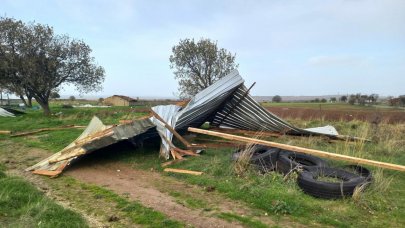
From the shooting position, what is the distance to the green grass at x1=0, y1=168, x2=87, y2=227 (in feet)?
14.8

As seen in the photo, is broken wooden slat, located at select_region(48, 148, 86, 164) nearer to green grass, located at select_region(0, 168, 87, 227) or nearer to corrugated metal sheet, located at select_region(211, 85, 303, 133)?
green grass, located at select_region(0, 168, 87, 227)

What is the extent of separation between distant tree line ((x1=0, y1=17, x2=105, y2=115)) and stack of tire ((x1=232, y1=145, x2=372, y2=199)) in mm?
19725

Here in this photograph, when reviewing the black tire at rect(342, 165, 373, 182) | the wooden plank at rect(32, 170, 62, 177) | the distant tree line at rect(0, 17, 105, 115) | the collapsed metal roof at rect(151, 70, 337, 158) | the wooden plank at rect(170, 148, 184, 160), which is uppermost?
the distant tree line at rect(0, 17, 105, 115)

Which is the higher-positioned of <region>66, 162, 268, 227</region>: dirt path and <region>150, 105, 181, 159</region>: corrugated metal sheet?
<region>150, 105, 181, 159</region>: corrugated metal sheet

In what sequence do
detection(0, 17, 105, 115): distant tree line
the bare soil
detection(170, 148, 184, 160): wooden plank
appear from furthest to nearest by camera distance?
detection(0, 17, 105, 115): distant tree line, detection(170, 148, 184, 160): wooden plank, the bare soil

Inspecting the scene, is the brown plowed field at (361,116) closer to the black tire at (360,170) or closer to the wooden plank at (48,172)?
the black tire at (360,170)

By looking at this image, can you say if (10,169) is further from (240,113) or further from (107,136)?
(240,113)

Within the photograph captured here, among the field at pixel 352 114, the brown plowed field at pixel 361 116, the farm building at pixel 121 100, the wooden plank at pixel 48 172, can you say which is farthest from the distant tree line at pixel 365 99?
the wooden plank at pixel 48 172

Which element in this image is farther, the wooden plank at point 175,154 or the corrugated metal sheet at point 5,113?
the corrugated metal sheet at point 5,113

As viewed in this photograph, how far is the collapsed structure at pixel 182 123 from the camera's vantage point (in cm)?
817

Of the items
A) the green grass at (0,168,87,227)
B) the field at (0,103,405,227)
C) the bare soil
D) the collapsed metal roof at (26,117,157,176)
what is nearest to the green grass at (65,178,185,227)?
the field at (0,103,405,227)

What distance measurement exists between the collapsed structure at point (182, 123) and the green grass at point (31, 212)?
74.7 inches

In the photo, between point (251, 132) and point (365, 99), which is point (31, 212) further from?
point (365, 99)

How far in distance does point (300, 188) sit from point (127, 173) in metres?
3.97
